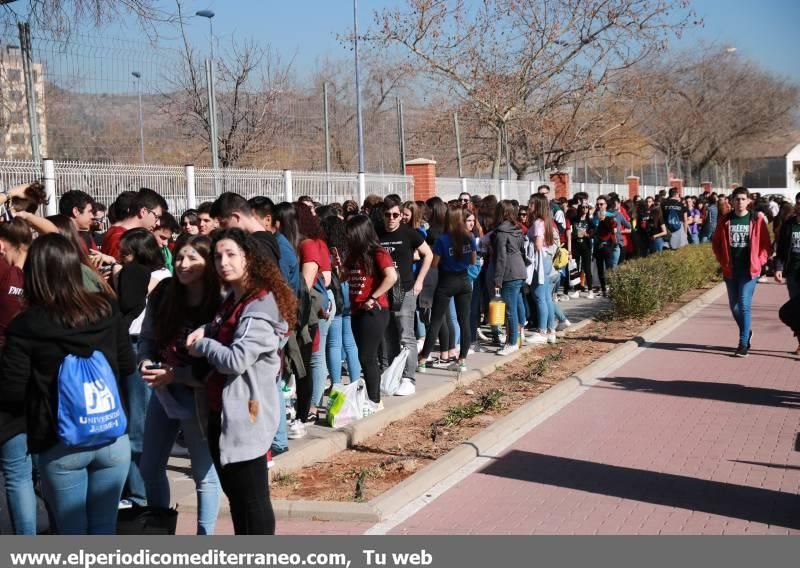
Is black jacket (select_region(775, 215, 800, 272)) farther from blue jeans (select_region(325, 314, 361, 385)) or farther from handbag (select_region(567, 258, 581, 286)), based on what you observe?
handbag (select_region(567, 258, 581, 286))

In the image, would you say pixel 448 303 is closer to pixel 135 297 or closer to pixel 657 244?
pixel 135 297

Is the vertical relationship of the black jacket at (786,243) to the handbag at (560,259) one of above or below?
above

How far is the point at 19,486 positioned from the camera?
5.32 meters

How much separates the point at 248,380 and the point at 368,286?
4.31 m

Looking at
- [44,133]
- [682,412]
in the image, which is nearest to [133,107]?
[44,133]

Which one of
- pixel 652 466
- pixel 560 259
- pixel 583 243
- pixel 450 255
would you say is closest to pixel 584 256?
pixel 583 243

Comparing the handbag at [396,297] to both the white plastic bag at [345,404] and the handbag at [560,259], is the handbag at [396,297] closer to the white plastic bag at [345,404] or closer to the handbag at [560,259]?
the white plastic bag at [345,404]

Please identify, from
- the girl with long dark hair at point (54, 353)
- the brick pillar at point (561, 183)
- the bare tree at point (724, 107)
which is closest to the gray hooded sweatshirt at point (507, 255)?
the girl with long dark hair at point (54, 353)

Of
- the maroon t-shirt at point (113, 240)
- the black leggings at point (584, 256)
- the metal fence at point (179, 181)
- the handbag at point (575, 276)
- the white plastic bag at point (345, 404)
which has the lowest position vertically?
the white plastic bag at point (345, 404)

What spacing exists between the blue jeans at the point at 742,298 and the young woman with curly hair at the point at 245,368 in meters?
8.52

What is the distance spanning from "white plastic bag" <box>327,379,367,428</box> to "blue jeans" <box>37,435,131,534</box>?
3585 mm

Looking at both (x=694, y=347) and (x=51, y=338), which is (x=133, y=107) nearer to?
(x=694, y=347)

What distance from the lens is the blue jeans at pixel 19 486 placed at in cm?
520

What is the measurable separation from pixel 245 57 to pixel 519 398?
680 inches
